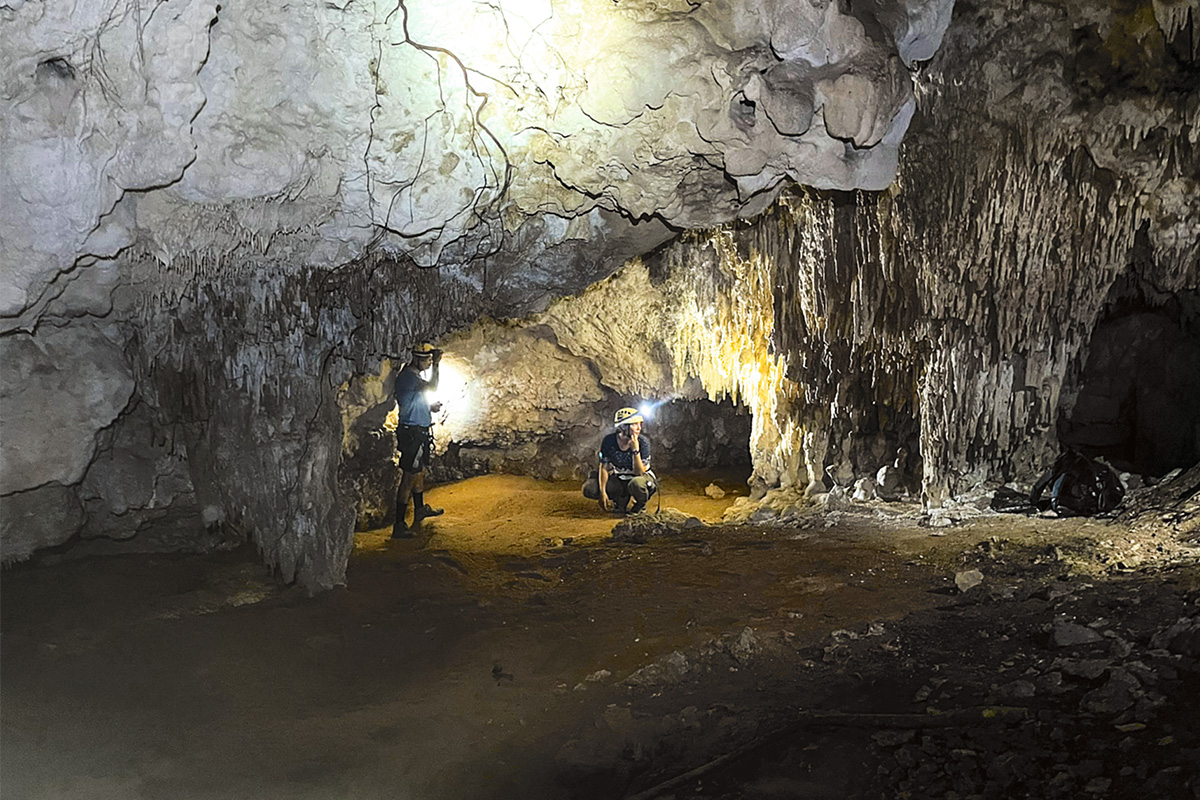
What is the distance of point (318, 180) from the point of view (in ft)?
15.9

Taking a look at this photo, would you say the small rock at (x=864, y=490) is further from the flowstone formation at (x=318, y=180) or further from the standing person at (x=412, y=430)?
the standing person at (x=412, y=430)

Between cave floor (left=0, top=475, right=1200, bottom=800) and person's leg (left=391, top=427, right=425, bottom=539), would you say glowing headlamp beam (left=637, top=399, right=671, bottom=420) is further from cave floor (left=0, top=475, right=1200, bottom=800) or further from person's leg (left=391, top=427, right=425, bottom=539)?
cave floor (left=0, top=475, right=1200, bottom=800)

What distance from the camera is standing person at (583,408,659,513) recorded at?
9570 mm

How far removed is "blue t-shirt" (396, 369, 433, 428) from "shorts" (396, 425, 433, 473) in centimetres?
6

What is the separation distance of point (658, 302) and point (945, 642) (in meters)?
5.81

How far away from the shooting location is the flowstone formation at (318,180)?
13.1 feet

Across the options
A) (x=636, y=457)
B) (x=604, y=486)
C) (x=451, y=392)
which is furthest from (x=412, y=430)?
(x=451, y=392)

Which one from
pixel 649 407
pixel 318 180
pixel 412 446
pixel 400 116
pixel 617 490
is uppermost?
pixel 400 116

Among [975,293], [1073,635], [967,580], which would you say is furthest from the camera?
[975,293]

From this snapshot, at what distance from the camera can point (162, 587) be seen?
599 cm

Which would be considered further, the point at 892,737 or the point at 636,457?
the point at 636,457

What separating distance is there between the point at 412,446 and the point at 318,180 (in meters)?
4.11

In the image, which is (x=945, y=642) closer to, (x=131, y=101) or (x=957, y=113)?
(x=957, y=113)

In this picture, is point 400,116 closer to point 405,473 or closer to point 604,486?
point 405,473
